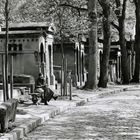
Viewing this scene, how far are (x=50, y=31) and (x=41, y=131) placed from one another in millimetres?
16339

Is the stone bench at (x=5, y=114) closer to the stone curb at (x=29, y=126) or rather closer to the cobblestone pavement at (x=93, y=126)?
the stone curb at (x=29, y=126)

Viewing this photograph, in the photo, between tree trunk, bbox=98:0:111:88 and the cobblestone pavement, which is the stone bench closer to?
the cobblestone pavement

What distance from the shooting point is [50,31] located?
2677 cm

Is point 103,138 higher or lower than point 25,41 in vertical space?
lower

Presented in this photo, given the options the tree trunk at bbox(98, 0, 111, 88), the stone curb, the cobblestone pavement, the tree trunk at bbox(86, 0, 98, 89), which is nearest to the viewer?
the stone curb

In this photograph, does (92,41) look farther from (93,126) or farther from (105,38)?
(93,126)

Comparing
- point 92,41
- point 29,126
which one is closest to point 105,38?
point 92,41

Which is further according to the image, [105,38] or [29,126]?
[105,38]

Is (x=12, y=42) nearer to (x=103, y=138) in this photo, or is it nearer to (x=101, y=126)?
(x=101, y=126)

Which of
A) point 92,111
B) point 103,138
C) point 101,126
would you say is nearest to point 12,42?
point 92,111

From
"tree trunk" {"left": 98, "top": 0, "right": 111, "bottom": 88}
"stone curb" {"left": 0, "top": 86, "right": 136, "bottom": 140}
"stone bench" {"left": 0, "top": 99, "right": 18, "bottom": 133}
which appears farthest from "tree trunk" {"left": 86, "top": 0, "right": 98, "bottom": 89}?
"stone bench" {"left": 0, "top": 99, "right": 18, "bottom": 133}

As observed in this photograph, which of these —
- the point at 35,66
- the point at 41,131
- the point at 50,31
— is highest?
the point at 50,31

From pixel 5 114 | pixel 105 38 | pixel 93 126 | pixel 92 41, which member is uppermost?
pixel 105 38

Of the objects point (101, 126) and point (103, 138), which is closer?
point (103, 138)
